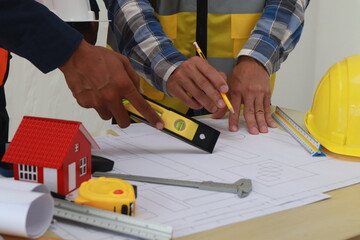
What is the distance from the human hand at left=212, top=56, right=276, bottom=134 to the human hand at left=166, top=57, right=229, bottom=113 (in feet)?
0.38

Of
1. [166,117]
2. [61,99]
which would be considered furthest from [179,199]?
[61,99]

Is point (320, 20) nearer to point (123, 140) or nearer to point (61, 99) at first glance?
point (61, 99)

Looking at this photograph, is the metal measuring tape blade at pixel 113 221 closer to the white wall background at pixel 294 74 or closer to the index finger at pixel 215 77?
the index finger at pixel 215 77

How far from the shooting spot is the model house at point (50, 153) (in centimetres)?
69

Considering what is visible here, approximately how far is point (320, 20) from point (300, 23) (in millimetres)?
1275

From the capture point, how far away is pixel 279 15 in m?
1.25

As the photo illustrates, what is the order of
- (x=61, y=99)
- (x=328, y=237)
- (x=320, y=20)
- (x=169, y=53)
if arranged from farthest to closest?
(x=320, y=20) → (x=61, y=99) → (x=169, y=53) → (x=328, y=237)

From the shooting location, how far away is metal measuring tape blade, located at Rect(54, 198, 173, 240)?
1.88ft

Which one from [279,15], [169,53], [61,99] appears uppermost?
[279,15]

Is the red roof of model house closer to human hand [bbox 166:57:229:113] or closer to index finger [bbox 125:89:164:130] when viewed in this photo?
index finger [bbox 125:89:164:130]

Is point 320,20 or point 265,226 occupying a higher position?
point 320,20

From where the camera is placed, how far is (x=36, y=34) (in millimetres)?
793

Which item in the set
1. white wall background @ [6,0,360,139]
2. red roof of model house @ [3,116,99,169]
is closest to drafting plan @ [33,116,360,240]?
red roof of model house @ [3,116,99,169]

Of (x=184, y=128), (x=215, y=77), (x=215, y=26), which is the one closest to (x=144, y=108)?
(x=184, y=128)
